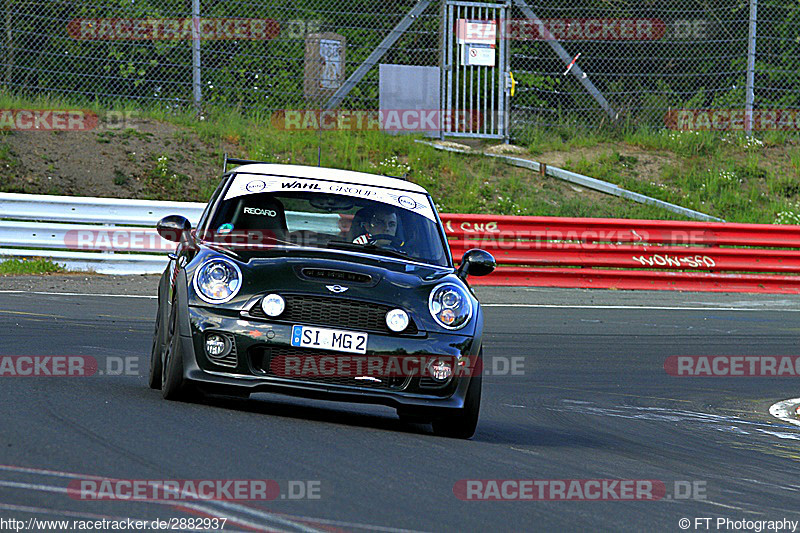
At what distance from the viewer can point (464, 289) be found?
695 cm

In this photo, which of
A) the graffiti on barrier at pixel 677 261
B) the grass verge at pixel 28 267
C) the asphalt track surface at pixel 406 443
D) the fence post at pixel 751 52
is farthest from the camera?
the fence post at pixel 751 52

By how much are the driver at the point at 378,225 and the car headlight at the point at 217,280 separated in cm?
107

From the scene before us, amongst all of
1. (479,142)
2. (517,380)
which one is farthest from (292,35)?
(517,380)

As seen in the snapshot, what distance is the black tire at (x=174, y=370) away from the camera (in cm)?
661

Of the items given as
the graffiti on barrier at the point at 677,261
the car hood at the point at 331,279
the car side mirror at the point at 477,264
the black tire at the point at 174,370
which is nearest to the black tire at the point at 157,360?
the black tire at the point at 174,370

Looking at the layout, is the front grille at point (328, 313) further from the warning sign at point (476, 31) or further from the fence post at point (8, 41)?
the warning sign at point (476, 31)

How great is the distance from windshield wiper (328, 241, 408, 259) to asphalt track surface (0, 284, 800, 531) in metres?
0.98

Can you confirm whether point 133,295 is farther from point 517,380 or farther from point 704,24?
point 704,24

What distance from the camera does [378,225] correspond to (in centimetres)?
769

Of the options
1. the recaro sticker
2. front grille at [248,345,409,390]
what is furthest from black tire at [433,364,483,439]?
the recaro sticker

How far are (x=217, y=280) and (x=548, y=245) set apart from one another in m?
11.5

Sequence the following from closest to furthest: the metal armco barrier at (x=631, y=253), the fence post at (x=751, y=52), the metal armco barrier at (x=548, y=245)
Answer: the metal armco barrier at (x=548, y=245), the metal armco barrier at (x=631, y=253), the fence post at (x=751, y=52)

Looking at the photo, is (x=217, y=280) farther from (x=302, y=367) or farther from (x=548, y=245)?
(x=548, y=245)

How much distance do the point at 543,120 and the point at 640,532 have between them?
19.4m
